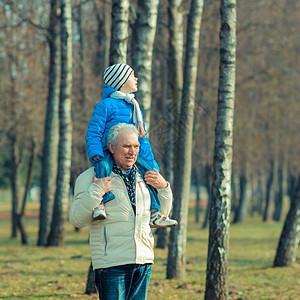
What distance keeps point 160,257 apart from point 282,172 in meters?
25.7

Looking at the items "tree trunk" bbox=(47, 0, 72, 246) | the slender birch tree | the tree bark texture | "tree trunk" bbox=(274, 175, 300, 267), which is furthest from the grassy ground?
the tree bark texture

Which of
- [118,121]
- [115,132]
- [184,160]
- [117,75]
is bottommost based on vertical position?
[115,132]

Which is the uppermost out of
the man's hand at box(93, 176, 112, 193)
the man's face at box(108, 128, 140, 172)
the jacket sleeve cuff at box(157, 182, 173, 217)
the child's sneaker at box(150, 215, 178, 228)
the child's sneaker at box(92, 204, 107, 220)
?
the man's face at box(108, 128, 140, 172)

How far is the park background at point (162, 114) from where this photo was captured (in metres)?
10.5

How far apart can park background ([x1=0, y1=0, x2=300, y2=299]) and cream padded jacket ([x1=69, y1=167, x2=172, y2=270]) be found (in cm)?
437

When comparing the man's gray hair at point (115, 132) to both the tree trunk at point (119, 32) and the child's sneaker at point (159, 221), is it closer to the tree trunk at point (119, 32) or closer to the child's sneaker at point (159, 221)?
the child's sneaker at point (159, 221)

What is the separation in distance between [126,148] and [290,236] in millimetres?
8470

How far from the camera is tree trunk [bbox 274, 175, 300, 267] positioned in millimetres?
11789

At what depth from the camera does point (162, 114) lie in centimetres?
1991

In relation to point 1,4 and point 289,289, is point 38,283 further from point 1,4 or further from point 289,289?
point 1,4

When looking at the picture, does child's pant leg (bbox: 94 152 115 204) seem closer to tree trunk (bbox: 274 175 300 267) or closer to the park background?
the park background

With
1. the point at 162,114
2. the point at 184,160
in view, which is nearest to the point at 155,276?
the point at 184,160

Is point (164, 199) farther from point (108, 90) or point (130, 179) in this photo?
point (108, 90)

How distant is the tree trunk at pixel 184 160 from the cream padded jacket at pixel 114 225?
592 cm
